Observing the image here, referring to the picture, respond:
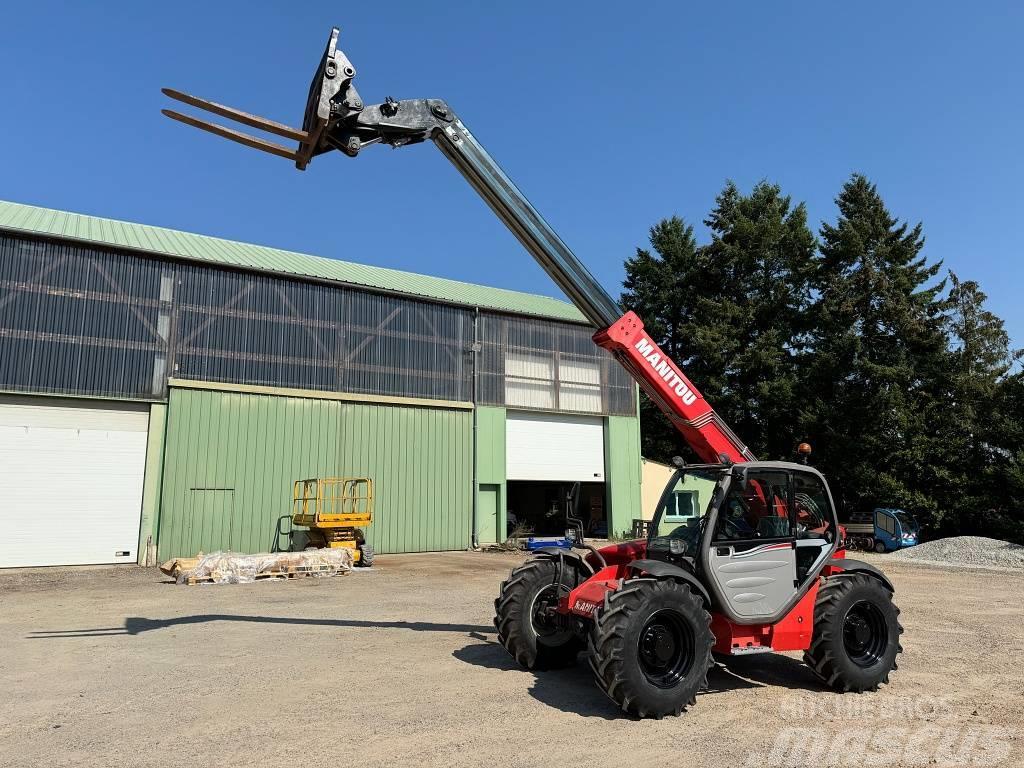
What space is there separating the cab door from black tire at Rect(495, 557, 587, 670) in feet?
5.61

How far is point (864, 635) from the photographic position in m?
7.19

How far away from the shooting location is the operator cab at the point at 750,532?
21.9 feet

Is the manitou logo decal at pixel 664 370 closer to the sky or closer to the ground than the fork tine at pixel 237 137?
closer to the ground

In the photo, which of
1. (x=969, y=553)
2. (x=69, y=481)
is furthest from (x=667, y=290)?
(x=69, y=481)

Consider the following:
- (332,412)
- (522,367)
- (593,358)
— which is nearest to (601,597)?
(332,412)

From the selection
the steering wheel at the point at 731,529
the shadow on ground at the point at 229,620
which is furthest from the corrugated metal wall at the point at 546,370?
the steering wheel at the point at 731,529

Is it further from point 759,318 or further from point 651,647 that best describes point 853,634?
point 759,318

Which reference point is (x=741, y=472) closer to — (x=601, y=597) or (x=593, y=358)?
(x=601, y=597)

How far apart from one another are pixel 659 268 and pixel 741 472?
4004cm

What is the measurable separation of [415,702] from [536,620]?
5.65 feet

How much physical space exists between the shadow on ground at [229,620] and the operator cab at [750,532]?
4.13m

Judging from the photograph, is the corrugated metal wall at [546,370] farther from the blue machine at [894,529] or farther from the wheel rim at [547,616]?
the wheel rim at [547,616]

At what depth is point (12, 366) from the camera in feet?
61.5

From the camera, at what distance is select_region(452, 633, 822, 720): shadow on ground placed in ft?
21.0
